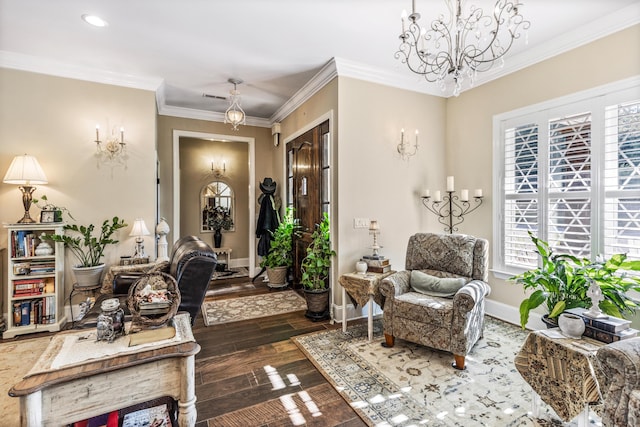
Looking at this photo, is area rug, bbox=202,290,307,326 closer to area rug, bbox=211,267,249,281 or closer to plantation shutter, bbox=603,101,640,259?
area rug, bbox=211,267,249,281

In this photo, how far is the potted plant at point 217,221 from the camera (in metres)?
6.23

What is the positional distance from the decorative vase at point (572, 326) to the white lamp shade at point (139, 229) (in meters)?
3.96

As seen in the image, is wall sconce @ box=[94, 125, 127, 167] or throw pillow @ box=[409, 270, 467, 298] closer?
throw pillow @ box=[409, 270, 467, 298]

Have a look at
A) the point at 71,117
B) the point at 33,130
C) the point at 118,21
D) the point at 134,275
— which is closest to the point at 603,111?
the point at 118,21

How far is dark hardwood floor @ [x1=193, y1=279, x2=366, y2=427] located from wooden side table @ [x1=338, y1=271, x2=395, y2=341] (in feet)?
1.76

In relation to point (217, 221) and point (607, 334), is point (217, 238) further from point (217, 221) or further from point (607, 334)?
point (607, 334)

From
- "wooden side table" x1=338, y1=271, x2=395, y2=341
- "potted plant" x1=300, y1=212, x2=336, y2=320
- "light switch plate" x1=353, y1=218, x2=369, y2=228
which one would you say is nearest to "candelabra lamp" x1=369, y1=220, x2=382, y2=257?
"light switch plate" x1=353, y1=218, x2=369, y2=228

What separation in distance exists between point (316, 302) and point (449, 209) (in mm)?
2177

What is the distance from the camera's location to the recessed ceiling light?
98.5 inches

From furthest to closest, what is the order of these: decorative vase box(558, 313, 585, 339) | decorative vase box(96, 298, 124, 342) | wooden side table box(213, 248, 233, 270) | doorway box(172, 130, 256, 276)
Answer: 1. wooden side table box(213, 248, 233, 270)
2. doorway box(172, 130, 256, 276)
3. decorative vase box(558, 313, 585, 339)
4. decorative vase box(96, 298, 124, 342)

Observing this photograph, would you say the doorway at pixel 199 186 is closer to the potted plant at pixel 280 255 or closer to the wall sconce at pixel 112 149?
the potted plant at pixel 280 255

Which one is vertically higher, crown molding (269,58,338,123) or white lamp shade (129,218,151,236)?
crown molding (269,58,338,123)

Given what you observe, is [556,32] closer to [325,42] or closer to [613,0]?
[613,0]

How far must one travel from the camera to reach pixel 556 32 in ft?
9.04
